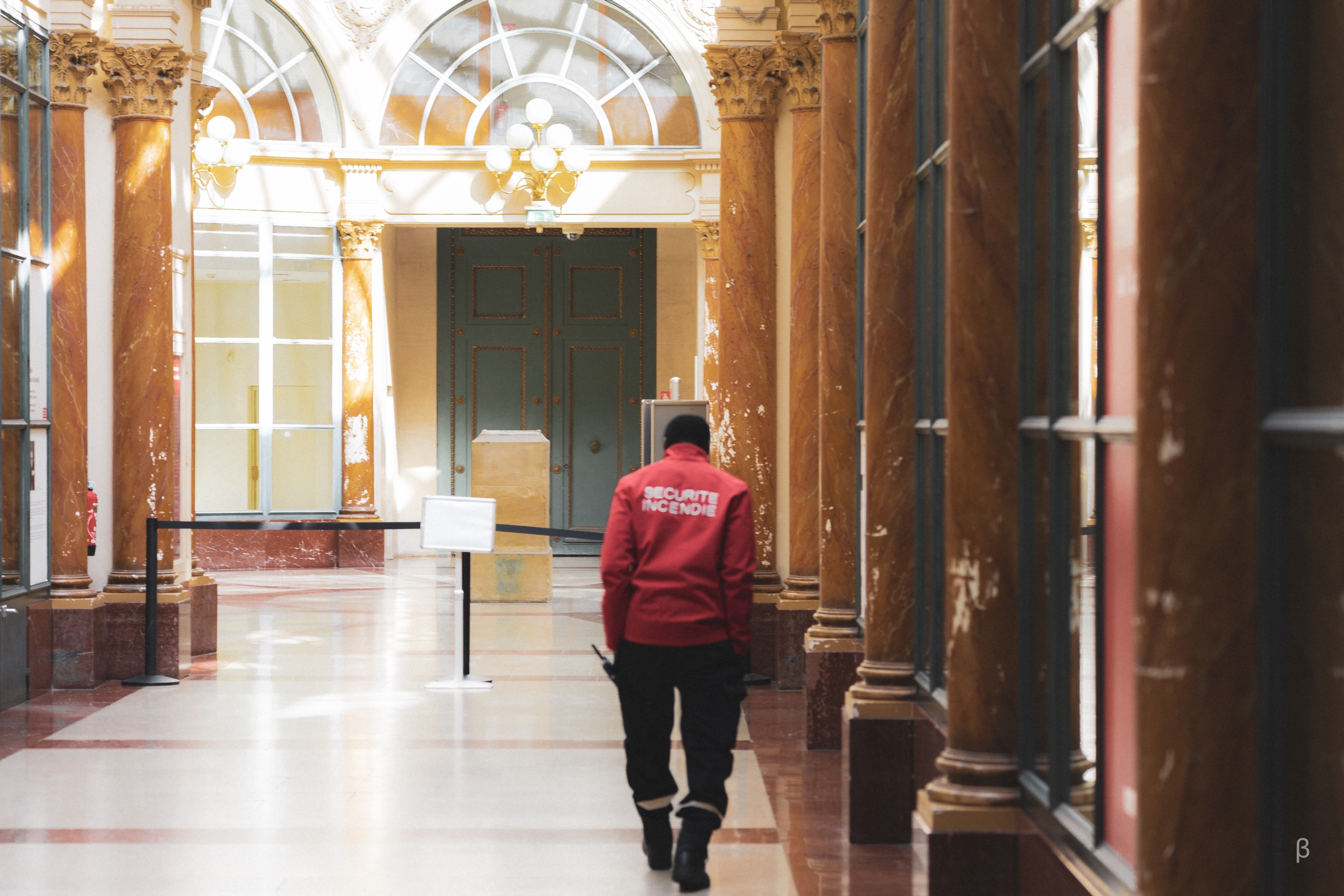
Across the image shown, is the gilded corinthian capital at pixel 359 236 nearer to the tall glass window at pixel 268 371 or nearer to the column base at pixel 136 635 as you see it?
the tall glass window at pixel 268 371

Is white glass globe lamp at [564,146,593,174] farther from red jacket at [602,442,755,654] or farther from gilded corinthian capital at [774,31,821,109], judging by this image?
red jacket at [602,442,755,654]

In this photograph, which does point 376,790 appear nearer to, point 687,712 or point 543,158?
point 687,712

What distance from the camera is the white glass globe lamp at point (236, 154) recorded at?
51.7 feet

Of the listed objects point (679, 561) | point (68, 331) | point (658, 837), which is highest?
point (68, 331)

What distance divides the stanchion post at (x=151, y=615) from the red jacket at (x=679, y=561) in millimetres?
5045

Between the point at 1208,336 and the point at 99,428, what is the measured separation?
8.33m

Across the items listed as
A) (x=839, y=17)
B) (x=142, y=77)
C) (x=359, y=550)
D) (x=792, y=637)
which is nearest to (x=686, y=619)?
(x=839, y=17)

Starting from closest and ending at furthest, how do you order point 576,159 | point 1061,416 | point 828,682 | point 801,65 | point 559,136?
1. point 1061,416
2. point 828,682
3. point 801,65
4. point 559,136
5. point 576,159

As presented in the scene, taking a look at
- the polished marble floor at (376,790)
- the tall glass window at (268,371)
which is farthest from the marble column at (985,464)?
the tall glass window at (268,371)

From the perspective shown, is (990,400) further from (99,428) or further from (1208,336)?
(99,428)

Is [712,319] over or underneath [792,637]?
over

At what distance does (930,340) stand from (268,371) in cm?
1352

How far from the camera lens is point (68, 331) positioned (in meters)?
8.85

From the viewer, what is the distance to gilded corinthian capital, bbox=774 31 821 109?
8508 millimetres
